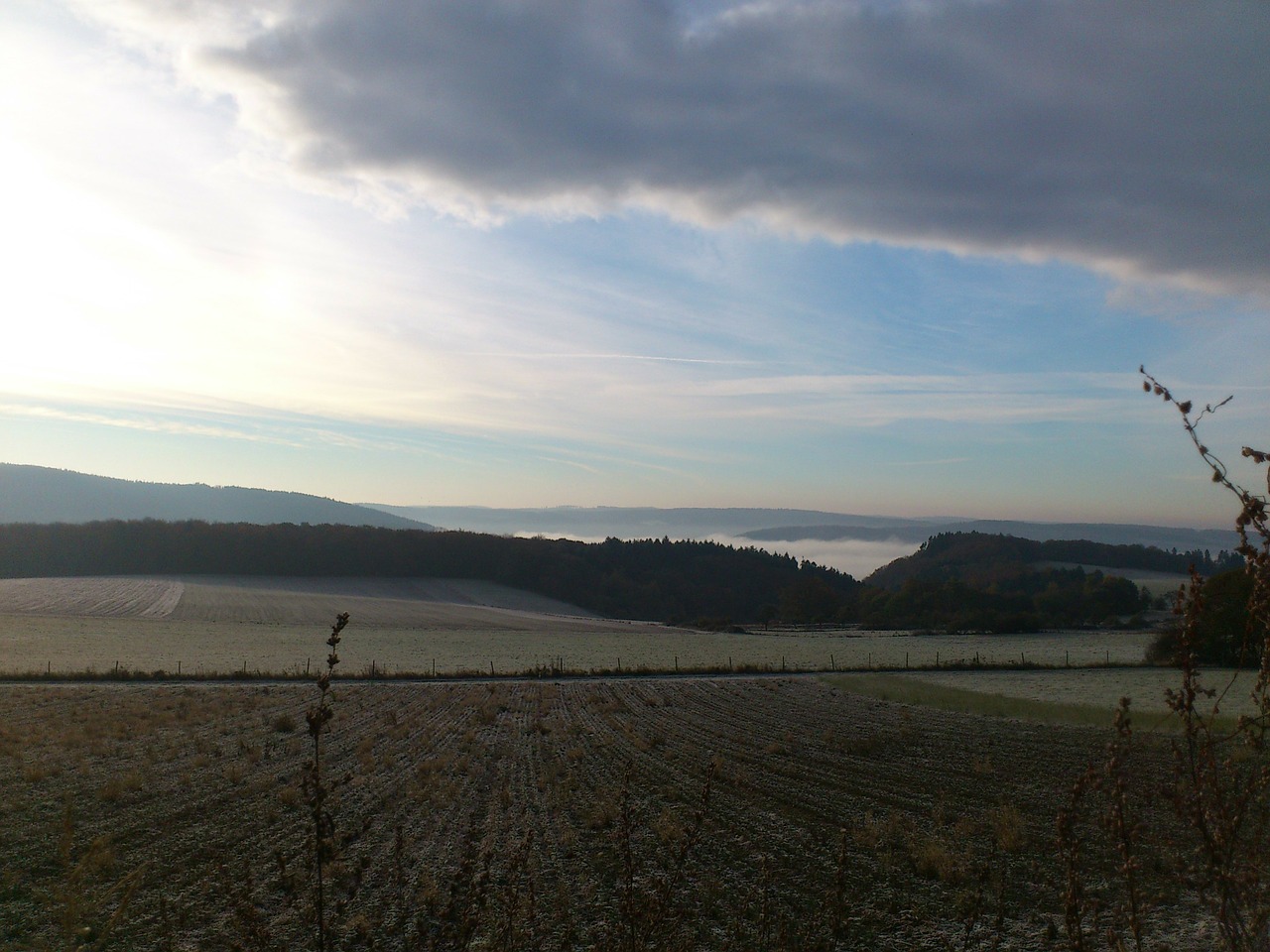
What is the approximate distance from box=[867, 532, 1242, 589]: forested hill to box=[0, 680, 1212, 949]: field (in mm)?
110197

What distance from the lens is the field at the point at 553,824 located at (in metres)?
8.42

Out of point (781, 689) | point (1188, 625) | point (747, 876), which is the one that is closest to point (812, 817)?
point (747, 876)

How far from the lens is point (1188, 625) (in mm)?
3137

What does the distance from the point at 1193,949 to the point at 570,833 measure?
8406mm

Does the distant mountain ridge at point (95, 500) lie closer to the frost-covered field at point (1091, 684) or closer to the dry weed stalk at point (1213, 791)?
the frost-covered field at point (1091, 684)

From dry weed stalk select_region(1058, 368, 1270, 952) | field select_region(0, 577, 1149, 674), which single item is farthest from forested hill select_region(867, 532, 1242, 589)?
dry weed stalk select_region(1058, 368, 1270, 952)

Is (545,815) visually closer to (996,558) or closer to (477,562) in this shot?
(477,562)

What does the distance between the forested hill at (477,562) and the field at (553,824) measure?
81322 mm

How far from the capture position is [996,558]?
14975 centimetres

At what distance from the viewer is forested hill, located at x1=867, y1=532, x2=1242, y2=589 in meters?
138

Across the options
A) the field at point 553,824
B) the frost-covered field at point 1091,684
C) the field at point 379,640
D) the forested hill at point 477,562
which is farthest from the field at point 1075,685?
the forested hill at point 477,562

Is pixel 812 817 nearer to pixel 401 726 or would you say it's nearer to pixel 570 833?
pixel 570 833

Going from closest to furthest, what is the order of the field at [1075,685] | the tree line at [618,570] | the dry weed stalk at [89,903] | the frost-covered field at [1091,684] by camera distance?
the dry weed stalk at [89,903] < the field at [1075,685] < the frost-covered field at [1091,684] < the tree line at [618,570]

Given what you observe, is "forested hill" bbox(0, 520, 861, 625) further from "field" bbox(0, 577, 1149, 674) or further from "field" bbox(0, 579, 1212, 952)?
"field" bbox(0, 579, 1212, 952)
